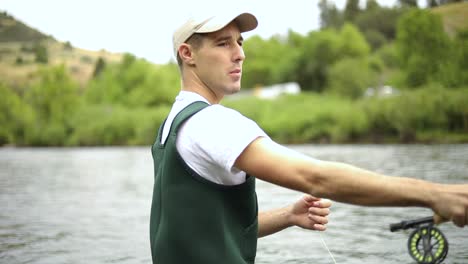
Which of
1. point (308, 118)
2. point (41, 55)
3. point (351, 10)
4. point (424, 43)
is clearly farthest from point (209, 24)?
point (351, 10)

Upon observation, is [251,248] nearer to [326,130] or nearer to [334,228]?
[334,228]

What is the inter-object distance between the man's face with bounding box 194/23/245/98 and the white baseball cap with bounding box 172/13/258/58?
0.04 m

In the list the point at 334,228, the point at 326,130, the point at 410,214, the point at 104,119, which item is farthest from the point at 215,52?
the point at 104,119

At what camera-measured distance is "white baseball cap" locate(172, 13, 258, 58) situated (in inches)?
98.8

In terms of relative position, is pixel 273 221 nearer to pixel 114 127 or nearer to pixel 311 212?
pixel 311 212

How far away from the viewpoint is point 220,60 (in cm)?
260

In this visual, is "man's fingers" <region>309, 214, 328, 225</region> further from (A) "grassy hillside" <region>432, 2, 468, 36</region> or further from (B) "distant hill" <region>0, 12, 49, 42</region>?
(A) "grassy hillside" <region>432, 2, 468, 36</region>

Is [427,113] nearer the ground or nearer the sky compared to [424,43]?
nearer the ground

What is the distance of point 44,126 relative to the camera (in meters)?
97.9

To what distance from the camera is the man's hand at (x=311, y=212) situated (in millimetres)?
2887

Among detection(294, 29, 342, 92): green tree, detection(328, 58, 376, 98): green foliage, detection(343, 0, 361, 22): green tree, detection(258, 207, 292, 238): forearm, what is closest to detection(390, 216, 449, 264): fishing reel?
detection(258, 207, 292, 238): forearm

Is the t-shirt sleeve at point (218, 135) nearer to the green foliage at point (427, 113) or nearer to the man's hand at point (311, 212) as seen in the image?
the man's hand at point (311, 212)

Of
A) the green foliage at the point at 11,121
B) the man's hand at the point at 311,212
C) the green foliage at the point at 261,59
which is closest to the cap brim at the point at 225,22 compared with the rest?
the man's hand at the point at 311,212

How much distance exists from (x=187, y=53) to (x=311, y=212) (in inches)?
31.1
